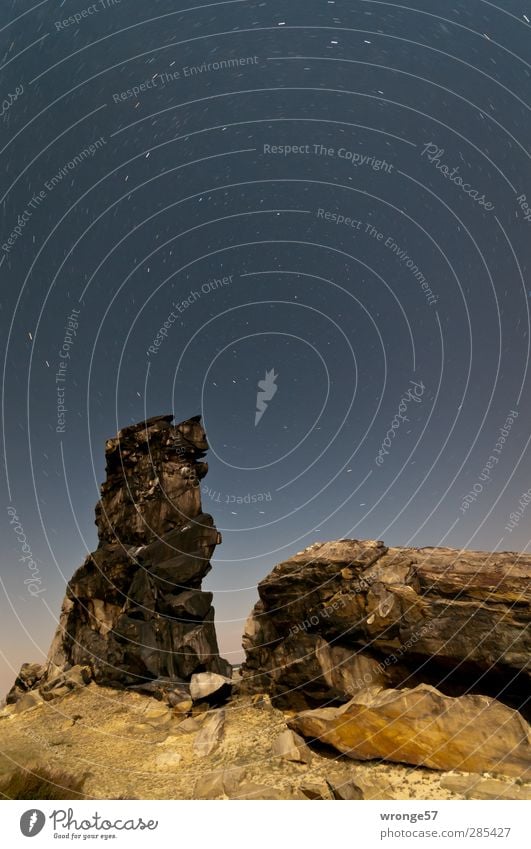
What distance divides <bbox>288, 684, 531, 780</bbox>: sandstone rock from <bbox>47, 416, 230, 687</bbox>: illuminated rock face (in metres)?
16.4

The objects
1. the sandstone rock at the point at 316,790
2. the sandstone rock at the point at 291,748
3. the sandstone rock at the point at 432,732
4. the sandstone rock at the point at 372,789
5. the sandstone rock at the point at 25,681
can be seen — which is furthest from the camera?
the sandstone rock at the point at 25,681

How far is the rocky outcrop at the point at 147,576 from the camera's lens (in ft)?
85.8

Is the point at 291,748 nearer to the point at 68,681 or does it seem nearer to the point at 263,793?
the point at 263,793

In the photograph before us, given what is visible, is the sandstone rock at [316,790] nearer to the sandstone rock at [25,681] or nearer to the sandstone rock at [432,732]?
the sandstone rock at [432,732]

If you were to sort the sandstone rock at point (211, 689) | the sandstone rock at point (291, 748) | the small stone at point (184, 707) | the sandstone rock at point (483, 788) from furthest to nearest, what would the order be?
the sandstone rock at point (211, 689), the small stone at point (184, 707), the sandstone rock at point (291, 748), the sandstone rock at point (483, 788)

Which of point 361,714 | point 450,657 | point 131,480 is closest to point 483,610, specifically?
point 450,657

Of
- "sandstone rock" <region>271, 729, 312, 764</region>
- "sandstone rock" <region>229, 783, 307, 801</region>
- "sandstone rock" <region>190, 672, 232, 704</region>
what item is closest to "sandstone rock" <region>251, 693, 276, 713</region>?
"sandstone rock" <region>190, 672, 232, 704</region>

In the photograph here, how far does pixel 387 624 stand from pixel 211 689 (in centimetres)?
1183

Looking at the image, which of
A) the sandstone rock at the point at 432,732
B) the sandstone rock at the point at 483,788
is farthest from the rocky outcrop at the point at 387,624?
the sandstone rock at the point at 483,788

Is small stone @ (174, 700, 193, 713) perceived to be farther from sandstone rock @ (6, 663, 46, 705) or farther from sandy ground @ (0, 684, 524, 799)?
sandstone rock @ (6, 663, 46, 705)

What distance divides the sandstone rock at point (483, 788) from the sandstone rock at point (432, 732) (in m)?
0.43

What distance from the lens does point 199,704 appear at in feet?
67.7
